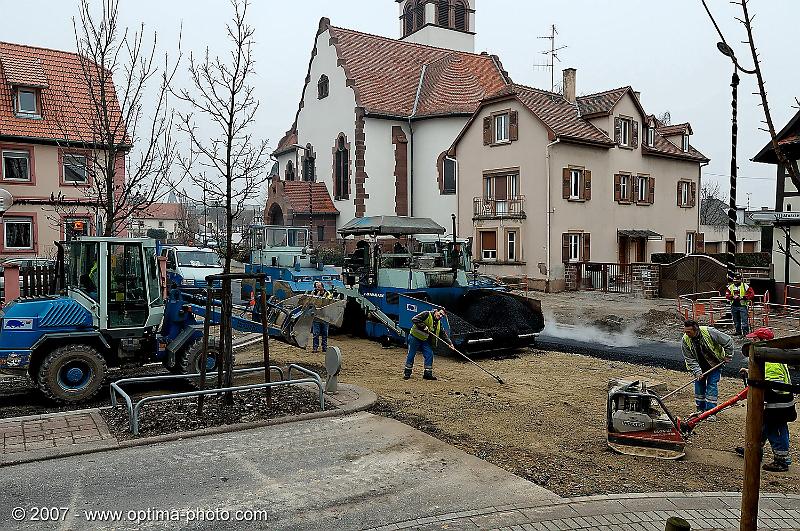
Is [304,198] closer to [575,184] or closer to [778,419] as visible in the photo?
[575,184]

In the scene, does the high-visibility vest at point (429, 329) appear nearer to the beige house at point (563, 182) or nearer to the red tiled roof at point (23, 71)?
the beige house at point (563, 182)

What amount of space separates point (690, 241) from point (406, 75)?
19.6 meters

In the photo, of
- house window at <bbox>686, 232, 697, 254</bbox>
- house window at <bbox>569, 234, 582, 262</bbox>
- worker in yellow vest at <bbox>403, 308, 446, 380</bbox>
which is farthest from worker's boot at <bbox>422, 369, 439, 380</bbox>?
house window at <bbox>686, 232, 697, 254</bbox>

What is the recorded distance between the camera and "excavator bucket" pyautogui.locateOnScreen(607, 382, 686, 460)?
753 cm

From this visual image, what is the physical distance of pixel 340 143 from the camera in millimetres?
41156

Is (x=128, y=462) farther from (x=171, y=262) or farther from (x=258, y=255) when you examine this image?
(x=171, y=262)

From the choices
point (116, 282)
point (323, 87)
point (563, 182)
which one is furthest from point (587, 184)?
point (116, 282)

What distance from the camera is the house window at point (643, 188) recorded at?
34.9m

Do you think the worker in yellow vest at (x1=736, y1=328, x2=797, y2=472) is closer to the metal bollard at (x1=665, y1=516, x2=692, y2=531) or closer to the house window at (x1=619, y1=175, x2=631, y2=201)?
the metal bollard at (x1=665, y1=516, x2=692, y2=531)

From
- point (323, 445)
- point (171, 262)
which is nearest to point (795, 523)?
point (323, 445)

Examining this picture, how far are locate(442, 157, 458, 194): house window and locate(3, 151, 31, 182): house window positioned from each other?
20825 millimetres

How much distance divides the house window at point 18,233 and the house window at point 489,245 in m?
19.9

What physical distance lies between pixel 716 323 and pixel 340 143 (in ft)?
88.5

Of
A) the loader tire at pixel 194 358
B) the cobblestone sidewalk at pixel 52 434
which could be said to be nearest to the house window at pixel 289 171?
the loader tire at pixel 194 358
